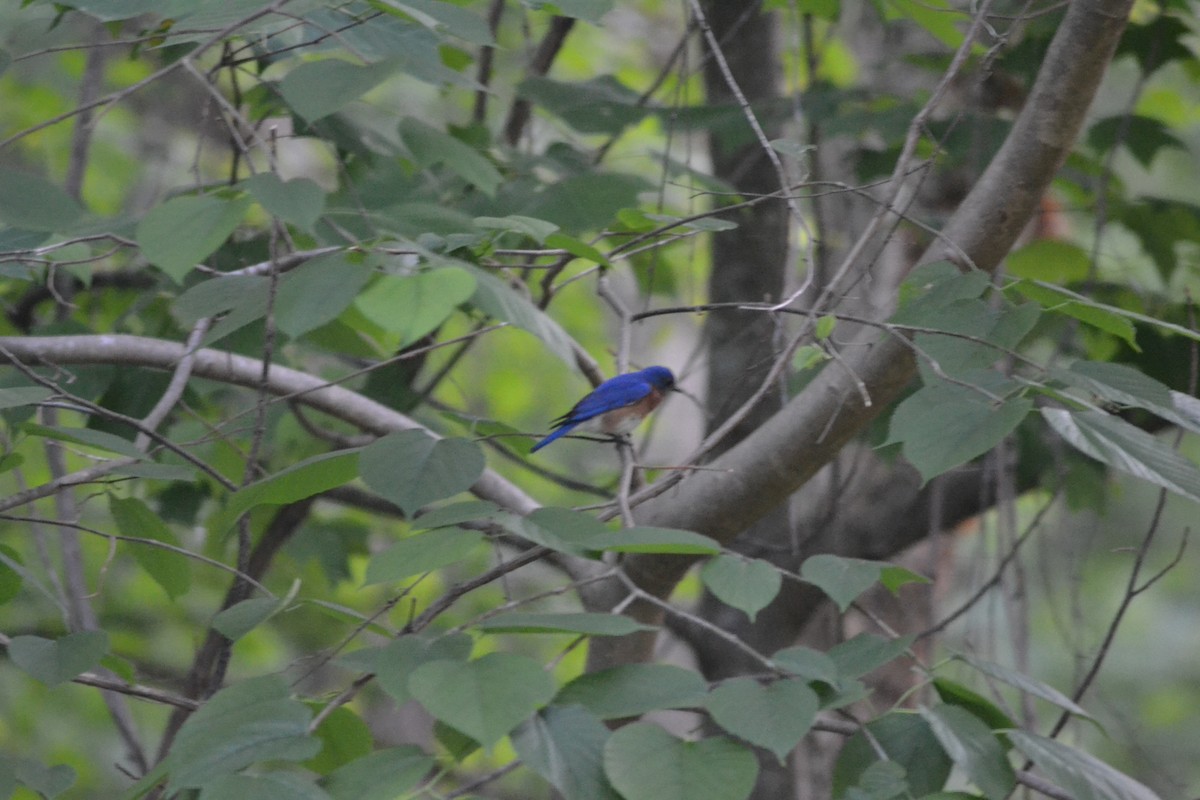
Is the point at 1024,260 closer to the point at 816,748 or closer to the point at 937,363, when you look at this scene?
the point at 816,748

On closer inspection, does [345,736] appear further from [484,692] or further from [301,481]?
[484,692]

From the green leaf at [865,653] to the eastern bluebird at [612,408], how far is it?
41.9 inches

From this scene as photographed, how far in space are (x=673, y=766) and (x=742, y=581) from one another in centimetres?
24

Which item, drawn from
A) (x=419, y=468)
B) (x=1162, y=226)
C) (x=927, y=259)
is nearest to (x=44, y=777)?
(x=419, y=468)

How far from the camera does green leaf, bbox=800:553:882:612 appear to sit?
1.27 meters

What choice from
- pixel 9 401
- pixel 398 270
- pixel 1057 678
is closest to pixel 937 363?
pixel 398 270

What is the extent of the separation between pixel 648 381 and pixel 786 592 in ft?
2.49

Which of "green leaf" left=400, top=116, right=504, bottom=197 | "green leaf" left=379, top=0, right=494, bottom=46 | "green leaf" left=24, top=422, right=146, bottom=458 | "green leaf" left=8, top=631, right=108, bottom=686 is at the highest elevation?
"green leaf" left=379, top=0, right=494, bottom=46


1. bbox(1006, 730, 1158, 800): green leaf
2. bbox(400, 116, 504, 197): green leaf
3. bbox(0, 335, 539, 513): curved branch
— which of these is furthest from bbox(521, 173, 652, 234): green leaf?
bbox(1006, 730, 1158, 800): green leaf

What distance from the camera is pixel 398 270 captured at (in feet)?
3.88

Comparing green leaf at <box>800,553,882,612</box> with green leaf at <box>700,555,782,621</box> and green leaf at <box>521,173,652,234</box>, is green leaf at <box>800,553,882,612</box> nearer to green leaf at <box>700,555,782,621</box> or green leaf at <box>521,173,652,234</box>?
green leaf at <box>700,555,782,621</box>

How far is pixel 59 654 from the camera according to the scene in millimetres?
1469

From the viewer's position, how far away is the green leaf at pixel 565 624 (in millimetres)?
1112

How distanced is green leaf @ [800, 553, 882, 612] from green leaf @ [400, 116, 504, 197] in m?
1.20
